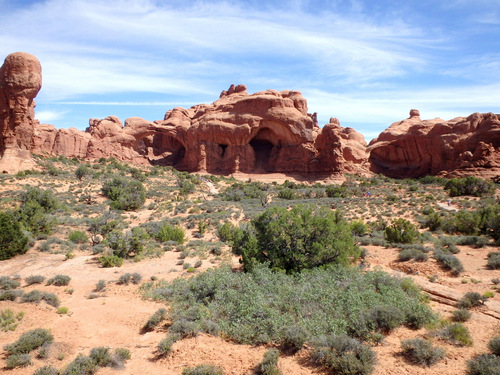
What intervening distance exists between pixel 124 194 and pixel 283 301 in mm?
20402

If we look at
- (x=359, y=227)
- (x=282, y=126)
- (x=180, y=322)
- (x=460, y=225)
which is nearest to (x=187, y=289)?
(x=180, y=322)

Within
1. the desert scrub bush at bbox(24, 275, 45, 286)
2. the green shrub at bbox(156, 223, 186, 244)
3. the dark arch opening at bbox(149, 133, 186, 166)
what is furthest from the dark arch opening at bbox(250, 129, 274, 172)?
the desert scrub bush at bbox(24, 275, 45, 286)

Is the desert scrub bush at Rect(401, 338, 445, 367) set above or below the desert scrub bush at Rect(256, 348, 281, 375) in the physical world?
above

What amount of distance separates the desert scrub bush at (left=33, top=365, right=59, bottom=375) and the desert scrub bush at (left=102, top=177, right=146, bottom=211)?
1824cm

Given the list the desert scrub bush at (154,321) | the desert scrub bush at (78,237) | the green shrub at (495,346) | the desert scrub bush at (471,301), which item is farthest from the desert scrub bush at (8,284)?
the desert scrub bush at (471,301)

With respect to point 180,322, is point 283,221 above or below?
above

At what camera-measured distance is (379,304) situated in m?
6.88

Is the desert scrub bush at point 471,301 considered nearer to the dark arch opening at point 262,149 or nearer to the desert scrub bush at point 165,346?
the desert scrub bush at point 165,346

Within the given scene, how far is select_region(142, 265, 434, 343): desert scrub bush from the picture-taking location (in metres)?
6.43

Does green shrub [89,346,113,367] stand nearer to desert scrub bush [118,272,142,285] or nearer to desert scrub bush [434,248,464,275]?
desert scrub bush [118,272,142,285]

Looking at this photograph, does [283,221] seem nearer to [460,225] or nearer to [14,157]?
[460,225]

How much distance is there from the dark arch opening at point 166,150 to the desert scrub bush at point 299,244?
4316 cm

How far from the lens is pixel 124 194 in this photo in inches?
968

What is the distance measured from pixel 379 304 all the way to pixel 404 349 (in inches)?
51.8
